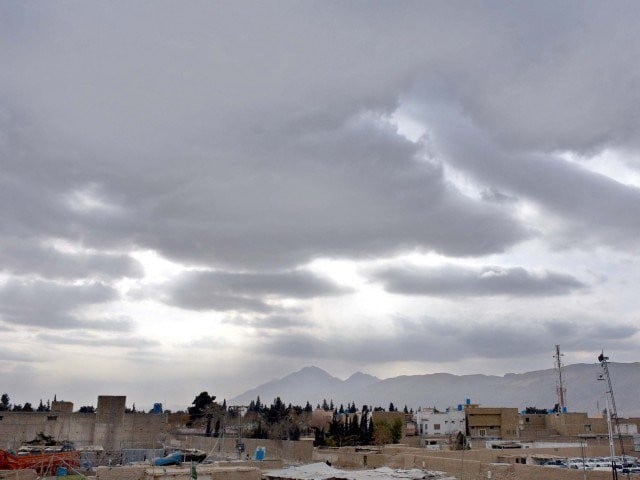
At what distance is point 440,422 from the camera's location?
95500 mm

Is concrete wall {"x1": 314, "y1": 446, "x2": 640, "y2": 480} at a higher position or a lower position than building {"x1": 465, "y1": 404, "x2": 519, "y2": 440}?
lower

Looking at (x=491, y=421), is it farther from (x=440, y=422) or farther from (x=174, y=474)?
(x=174, y=474)

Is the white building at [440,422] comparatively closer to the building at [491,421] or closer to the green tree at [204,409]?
the building at [491,421]

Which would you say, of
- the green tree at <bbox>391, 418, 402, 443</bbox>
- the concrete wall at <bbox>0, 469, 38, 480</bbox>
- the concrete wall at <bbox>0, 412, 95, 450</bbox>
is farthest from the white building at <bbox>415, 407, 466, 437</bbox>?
the concrete wall at <bbox>0, 469, 38, 480</bbox>

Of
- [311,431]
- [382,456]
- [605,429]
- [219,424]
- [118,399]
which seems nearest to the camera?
[382,456]

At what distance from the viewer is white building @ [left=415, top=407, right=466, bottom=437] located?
3477 inches

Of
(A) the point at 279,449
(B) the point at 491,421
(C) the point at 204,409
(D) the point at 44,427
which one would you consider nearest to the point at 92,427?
(D) the point at 44,427

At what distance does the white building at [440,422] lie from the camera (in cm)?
8831

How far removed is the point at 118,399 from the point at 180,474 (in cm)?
4235

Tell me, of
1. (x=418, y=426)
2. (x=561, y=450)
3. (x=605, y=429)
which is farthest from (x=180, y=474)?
(x=418, y=426)

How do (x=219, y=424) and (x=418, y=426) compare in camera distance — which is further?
(x=418, y=426)

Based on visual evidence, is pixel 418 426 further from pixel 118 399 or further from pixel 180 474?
pixel 180 474

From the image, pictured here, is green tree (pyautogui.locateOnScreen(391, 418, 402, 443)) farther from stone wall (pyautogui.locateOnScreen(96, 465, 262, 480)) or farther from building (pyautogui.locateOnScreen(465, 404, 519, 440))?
stone wall (pyautogui.locateOnScreen(96, 465, 262, 480))

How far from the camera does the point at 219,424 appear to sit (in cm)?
8806
